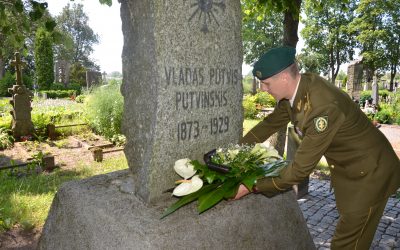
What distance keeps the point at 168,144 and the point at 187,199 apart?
46 cm

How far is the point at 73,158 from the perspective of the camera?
26.2 feet

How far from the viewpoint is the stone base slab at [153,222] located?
233cm

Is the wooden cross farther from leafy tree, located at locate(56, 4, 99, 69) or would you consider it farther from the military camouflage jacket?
leafy tree, located at locate(56, 4, 99, 69)

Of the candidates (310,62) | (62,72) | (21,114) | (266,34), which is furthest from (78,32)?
(21,114)

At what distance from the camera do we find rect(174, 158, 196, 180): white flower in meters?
2.59

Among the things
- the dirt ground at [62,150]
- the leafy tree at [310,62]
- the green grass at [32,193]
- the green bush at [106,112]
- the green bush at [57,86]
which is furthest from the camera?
the leafy tree at [310,62]

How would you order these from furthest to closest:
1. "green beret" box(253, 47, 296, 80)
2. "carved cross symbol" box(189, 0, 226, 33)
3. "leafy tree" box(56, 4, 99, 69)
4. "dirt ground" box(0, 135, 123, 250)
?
"leafy tree" box(56, 4, 99, 69) → "dirt ground" box(0, 135, 123, 250) → "carved cross symbol" box(189, 0, 226, 33) → "green beret" box(253, 47, 296, 80)

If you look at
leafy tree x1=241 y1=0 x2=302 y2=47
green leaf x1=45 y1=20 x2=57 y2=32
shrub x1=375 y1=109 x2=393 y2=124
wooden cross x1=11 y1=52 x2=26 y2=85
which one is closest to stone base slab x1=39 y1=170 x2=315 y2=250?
green leaf x1=45 y1=20 x2=57 y2=32

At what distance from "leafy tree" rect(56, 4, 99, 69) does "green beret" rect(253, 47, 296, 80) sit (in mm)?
53757

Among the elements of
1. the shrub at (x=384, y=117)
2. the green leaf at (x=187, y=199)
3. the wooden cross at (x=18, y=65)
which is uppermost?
the wooden cross at (x=18, y=65)

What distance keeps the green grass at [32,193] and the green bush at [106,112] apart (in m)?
2.81

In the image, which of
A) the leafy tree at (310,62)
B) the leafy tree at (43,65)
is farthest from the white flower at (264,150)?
the leafy tree at (310,62)

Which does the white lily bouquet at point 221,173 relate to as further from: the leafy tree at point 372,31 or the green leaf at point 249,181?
the leafy tree at point 372,31

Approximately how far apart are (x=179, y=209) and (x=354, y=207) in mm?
1290
